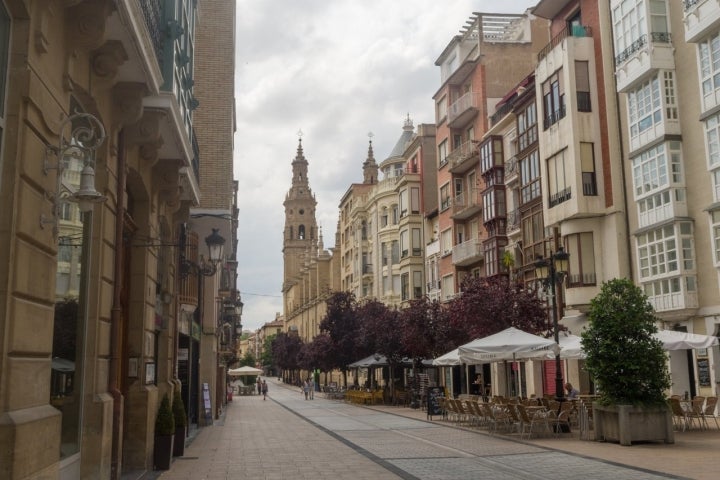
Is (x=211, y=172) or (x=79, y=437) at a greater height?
(x=211, y=172)

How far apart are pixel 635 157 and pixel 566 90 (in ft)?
15.0

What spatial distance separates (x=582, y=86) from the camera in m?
32.2

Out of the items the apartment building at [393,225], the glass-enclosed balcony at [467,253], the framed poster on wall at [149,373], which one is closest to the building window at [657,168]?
the glass-enclosed balcony at [467,253]

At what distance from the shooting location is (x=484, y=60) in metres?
45.9

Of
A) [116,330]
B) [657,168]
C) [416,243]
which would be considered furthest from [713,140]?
[416,243]

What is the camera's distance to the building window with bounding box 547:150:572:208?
3259 cm

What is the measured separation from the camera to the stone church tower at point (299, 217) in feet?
446

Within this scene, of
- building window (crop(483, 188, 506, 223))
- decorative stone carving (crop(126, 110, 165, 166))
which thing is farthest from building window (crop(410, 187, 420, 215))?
decorative stone carving (crop(126, 110, 165, 166))

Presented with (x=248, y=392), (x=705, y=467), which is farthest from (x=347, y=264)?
(x=705, y=467)

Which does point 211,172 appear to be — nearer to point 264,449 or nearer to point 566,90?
point 264,449

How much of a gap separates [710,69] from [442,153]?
27.3 m

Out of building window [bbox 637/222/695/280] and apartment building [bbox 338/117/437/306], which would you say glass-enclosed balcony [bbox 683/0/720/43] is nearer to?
building window [bbox 637/222/695/280]

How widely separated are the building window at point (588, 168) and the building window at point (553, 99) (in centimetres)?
195

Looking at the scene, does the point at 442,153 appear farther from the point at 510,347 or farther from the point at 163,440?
the point at 163,440
